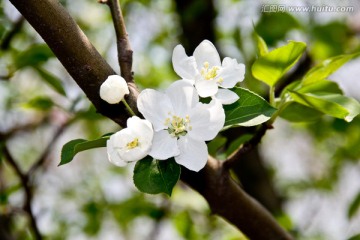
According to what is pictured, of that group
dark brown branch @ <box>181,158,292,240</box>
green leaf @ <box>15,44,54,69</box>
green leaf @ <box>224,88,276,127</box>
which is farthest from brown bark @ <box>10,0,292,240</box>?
green leaf @ <box>15,44,54,69</box>

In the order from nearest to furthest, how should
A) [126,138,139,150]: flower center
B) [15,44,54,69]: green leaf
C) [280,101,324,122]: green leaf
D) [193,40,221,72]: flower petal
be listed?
[126,138,139,150]: flower center → [193,40,221,72]: flower petal → [280,101,324,122]: green leaf → [15,44,54,69]: green leaf

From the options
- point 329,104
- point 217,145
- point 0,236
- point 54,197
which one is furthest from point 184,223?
point 54,197

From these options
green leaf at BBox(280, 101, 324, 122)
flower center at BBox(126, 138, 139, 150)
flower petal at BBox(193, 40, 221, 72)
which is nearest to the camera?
flower center at BBox(126, 138, 139, 150)

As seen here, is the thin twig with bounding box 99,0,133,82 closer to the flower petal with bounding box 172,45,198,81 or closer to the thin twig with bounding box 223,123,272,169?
the flower petal with bounding box 172,45,198,81

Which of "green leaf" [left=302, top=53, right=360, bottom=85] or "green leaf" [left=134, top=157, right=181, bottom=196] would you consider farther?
"green leaf" [left=302, top=53, right=360, bottom=85]

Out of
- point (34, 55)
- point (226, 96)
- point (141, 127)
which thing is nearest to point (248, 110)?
point (226, 96)

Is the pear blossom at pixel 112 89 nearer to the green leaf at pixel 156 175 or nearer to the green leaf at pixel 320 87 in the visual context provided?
the green leaf at pixel 156 175
